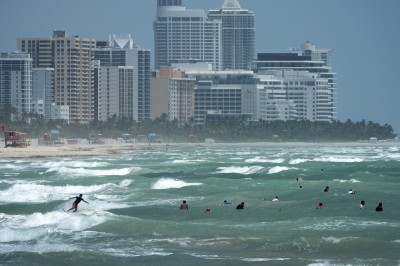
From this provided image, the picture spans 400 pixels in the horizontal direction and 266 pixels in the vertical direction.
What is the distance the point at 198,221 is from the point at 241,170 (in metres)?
44.1

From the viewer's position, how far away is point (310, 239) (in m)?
41.9

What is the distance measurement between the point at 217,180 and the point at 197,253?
126 feet

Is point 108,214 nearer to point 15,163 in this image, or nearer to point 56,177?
point 56,177

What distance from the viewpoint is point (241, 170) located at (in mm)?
93000

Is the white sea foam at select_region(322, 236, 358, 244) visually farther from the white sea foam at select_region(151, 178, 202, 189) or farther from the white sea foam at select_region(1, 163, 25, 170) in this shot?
the white sea foam at select_region(1, 163, 25, 170)

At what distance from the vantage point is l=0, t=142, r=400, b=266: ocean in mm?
39062

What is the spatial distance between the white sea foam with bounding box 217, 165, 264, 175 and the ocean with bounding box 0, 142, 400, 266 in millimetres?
8145

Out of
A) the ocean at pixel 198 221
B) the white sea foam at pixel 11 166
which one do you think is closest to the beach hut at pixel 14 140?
the white sea foam at pixel 11 166

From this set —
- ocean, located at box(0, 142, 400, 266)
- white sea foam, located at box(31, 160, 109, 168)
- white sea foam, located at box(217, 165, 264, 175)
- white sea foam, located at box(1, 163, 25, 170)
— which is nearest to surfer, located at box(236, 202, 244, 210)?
ocean, located at box(0, 142, 400, 266)

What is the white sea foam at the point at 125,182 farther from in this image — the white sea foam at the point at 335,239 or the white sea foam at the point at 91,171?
the white sea foam at the point at 335,239

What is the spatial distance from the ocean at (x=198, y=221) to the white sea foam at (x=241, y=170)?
8.14 m

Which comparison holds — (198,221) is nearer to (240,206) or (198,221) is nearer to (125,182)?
(240,206)

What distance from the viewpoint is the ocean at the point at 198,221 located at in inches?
1538

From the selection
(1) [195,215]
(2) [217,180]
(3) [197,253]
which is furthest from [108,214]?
(2) [217,180]
